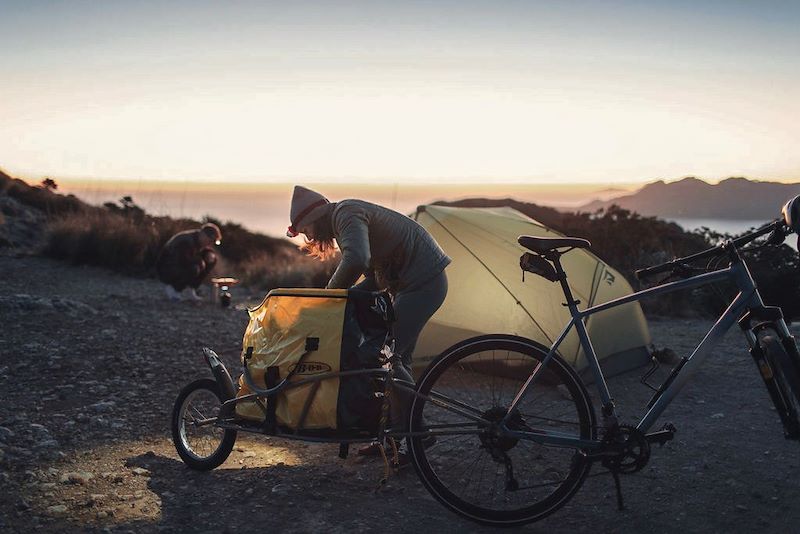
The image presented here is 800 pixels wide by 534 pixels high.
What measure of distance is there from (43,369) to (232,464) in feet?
9.47

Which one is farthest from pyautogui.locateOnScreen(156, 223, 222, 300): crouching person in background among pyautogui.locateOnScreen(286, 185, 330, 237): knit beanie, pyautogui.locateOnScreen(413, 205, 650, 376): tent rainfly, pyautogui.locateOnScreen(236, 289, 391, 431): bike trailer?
pyautogui.locateOnScreen(236, 289, 391, 431): bike trailer

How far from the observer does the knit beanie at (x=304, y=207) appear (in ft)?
14.9

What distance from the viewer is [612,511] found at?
405 centimetres

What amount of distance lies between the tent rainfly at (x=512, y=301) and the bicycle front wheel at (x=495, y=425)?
8.25ft

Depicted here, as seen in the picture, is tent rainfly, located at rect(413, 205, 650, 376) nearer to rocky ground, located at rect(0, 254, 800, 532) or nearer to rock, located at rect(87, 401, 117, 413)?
rocky ground, located at rect(0, 254, 800, 532)

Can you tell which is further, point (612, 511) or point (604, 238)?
point (604, 238)

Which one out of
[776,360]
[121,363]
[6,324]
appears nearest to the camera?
[776,360]

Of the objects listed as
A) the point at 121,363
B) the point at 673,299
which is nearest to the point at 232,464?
the point at 121,363

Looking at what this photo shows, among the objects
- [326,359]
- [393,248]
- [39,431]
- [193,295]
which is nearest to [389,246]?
[393,248]

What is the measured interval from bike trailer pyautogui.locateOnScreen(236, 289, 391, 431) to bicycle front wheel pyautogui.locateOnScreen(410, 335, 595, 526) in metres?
0.37

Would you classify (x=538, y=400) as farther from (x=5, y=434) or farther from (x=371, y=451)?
(x=5, y=434)

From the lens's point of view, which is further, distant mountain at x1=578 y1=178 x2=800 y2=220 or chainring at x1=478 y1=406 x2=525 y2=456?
distant mountain at x1=578 y1=178 x2=800 y2=220

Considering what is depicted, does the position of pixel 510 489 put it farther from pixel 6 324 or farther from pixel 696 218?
pixel 696 218

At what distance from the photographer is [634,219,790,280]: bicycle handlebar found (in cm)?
351
